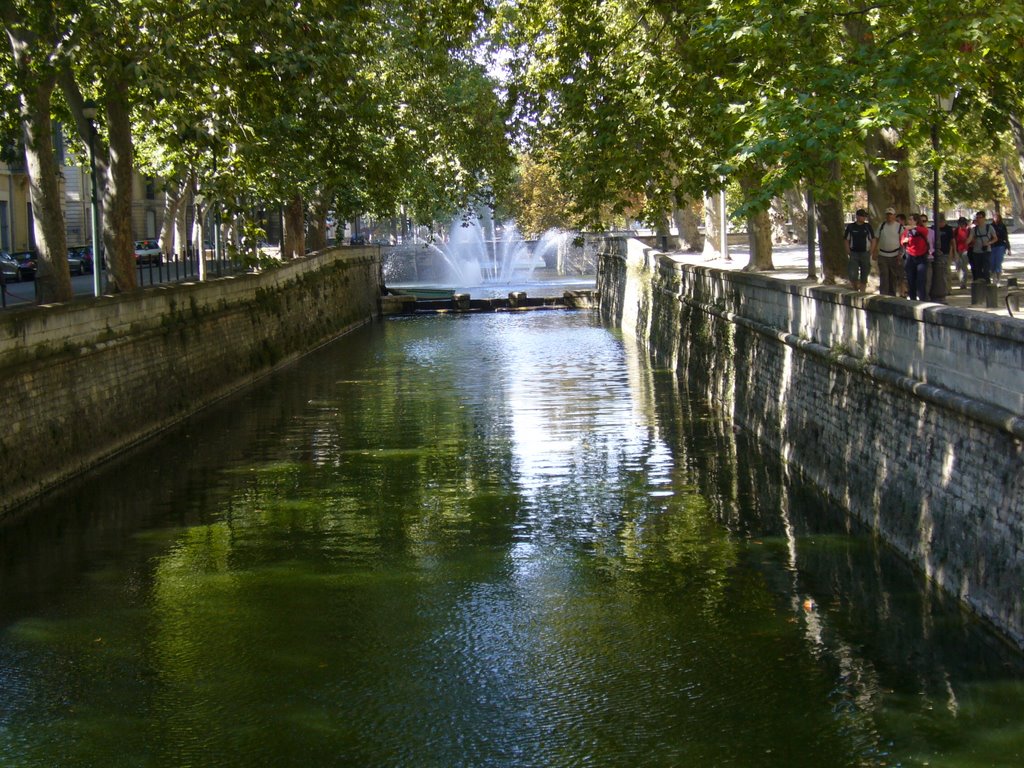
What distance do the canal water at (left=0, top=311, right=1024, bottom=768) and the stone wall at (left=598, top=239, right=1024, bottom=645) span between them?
0.43 meters

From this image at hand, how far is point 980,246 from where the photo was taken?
24094mm

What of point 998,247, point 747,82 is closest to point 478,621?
point 747,82

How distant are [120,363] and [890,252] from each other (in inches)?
482

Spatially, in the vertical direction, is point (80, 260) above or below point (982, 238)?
above

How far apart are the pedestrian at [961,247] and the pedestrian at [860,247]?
3.92m

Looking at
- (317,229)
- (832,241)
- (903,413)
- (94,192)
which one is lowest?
(903,413)

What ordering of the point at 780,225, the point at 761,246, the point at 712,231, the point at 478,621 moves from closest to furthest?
the point at 478,621 < the point at 761,246 < the point at 712,231 < the point at 780,225

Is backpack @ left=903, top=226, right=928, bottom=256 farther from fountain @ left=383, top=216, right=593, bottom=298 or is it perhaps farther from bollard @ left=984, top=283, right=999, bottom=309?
fountain @ left=383, top=216, right=593, bottom=298

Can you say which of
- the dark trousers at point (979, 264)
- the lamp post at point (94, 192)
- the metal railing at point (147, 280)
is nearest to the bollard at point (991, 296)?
the dark trousers at point (979, 264)

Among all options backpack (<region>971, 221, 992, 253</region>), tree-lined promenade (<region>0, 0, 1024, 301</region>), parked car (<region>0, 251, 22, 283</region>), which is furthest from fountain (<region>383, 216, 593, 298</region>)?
backpack (<region>971, 221, 992, 253</region>)

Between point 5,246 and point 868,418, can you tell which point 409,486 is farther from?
point 5,246

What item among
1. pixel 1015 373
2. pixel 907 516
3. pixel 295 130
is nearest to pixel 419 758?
pixel 1015 373

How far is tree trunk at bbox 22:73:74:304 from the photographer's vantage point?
23719 mm

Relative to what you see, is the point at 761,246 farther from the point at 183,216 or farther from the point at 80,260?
the point at 80,260
